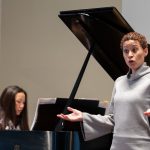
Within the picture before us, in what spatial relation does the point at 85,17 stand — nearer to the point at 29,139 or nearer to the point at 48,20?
the point at 29,139

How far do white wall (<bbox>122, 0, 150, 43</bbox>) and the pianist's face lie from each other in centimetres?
202

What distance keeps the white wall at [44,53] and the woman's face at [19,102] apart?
5.22ft

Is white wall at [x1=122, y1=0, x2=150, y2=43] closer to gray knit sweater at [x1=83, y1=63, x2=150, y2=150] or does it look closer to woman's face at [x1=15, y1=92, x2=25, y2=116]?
woman's face at [x1=15, y1=92, x2=25, y2=116]

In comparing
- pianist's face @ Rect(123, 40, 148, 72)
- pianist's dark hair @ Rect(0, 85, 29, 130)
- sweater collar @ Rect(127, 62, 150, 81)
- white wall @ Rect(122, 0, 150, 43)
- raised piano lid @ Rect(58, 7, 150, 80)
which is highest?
white wall @ Rect(122, 0, 150, 43)

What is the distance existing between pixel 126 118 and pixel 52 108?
1.02 meters

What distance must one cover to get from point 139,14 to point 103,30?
145 cm

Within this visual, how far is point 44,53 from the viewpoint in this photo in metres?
4.58

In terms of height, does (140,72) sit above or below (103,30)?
below

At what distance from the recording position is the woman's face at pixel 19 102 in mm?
2873

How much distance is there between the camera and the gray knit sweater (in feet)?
6.14

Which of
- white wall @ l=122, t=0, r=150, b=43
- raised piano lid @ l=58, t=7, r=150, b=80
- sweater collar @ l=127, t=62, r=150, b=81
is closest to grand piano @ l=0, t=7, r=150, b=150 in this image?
raised piano lid @ l=58, t=7, r=150, b=80

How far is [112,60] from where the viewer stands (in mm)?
3045

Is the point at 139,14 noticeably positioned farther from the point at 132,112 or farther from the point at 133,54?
the point at 132,112

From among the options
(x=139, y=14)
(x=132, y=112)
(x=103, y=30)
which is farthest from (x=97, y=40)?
(x=139, y=14)
